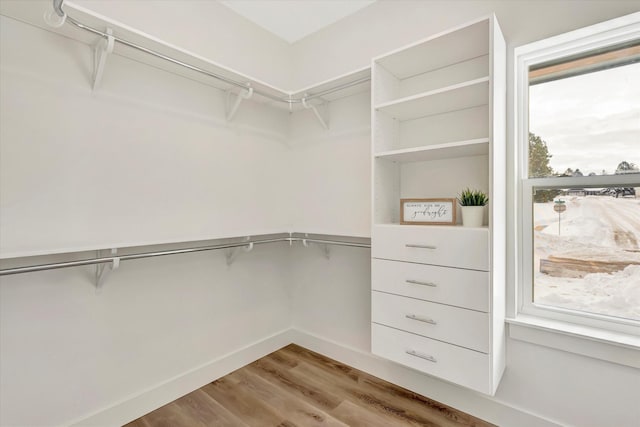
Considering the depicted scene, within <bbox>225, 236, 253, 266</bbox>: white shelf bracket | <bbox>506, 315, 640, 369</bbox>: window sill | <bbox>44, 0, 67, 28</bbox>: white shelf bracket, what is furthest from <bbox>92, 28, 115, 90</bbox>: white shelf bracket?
<bbox>506, 315, 640, 369</bbox>: window sill

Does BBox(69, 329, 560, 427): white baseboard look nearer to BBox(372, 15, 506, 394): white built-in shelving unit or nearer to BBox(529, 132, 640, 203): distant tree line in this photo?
BBox(372, 15, 506, 394): white built-in shelving unit

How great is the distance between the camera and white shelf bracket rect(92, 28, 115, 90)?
4.68 ft

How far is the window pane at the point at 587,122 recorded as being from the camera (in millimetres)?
1459

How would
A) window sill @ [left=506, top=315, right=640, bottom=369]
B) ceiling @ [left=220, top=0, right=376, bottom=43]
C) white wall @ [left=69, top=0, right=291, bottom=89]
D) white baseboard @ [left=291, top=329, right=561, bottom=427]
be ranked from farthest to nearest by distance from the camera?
ceiling @ [left=220, top=0, right=376, bottom=43], white wall @ [left=69, top=0, right=291, bottom=89], white baseboard @ [left=291, top=329, right=561, bottom=427], window sill @ [left=506, top=315, right=640, bottom=369]

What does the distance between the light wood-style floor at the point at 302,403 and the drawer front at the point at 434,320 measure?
0.57 metres

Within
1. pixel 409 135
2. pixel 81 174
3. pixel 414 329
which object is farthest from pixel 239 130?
pixel 414 329

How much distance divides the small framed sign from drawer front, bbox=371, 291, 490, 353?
1.41 ft

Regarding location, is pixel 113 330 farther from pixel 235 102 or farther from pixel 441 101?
pixel 441 101

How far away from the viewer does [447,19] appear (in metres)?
1.87

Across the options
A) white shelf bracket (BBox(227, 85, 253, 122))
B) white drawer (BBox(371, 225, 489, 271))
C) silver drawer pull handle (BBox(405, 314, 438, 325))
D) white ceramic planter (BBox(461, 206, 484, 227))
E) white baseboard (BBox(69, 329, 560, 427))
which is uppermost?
white shelf bracket (BBox(227, 85, 253, 122))

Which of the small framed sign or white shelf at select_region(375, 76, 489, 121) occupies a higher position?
white shelf at select_region(375, 76, 489, 121)

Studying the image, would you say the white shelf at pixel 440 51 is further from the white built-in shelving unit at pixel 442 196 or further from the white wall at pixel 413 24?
Answer: the white wall at pixel 413 24

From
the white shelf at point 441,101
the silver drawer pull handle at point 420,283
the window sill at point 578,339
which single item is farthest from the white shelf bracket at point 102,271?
the window sill at point 578,339

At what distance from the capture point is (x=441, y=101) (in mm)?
1697
